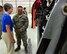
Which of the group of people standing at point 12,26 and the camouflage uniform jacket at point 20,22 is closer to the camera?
the group of people standing at point 12,26

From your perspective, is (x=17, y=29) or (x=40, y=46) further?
(x=17, y=29)

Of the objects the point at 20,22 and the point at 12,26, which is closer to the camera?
the point at 12,26

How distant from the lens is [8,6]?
4.93 m

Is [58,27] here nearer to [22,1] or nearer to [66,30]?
[66,30]

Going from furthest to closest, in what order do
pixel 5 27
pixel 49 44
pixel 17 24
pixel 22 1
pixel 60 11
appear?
pixel 22 1 → pixel 17 24 → pixel 5 27 → pixel 49 44 → pixel 60 11

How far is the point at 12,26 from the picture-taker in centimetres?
491

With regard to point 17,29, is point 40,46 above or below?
above

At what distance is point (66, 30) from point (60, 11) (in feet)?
0.47

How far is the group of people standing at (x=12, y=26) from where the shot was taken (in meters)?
4.66

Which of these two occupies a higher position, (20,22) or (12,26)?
(12,26)

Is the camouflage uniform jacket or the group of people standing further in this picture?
the camouflage uniform jacket

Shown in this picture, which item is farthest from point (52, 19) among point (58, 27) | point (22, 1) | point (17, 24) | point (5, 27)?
point (22, 1)

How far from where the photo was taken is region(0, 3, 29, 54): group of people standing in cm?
466

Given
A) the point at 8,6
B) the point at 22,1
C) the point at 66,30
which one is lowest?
the point at 22,1
